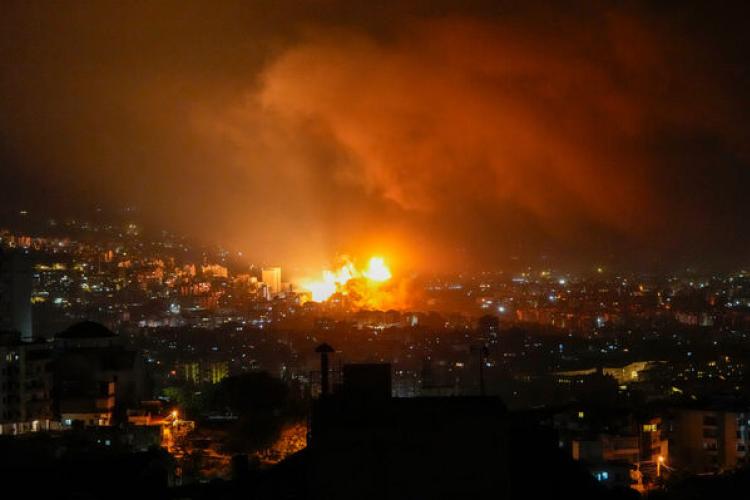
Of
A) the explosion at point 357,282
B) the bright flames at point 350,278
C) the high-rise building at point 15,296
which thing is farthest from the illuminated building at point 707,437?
the bright flames at point 350,278

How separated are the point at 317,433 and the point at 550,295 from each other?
59.9 metres

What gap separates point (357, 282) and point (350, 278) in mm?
565

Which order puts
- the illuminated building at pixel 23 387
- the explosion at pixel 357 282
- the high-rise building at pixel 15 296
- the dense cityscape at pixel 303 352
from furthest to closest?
the explosion at pixel 357 282, the high-rise building at pixel 15 296, the illuminated building at pixel 23 387, the dense cityscape at pixel 303 352

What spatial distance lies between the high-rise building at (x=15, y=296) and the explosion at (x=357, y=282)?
2321cm

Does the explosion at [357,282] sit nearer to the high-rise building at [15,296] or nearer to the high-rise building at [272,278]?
the high-rise building at [272,278]

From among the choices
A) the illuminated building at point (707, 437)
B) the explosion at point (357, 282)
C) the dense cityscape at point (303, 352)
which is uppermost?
the explosion at point (357, 282)

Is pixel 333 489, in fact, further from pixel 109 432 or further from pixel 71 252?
pixel 71 252

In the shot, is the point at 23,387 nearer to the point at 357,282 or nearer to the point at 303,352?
the point at 303,352

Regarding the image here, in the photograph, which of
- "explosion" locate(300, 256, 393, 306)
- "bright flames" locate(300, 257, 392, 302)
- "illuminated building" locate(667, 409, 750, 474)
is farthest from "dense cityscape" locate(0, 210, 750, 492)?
"bright flames" locate(300, 257, 392, 302)

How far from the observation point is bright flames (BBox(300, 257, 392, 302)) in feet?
153

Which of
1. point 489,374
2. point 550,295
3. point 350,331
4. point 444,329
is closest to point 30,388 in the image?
point 489,374

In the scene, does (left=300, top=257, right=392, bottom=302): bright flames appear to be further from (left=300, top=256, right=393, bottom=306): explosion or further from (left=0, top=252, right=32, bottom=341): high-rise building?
(left=0, top=252, right=32, bottom=341): high-rise building

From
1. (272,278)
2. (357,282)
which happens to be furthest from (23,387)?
(272,278)

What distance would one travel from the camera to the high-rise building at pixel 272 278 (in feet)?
168
